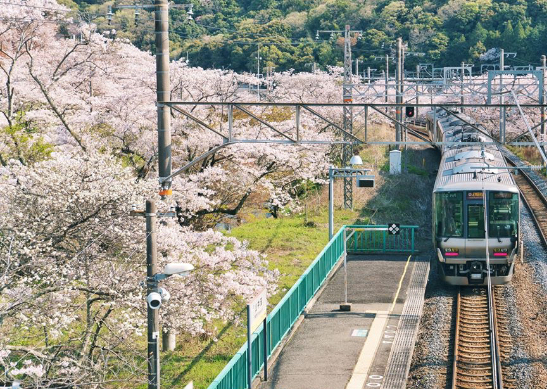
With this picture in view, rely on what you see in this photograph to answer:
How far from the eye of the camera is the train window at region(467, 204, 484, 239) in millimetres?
19016

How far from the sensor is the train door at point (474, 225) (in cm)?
1898

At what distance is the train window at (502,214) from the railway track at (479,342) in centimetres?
158

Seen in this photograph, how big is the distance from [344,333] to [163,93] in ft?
22.1

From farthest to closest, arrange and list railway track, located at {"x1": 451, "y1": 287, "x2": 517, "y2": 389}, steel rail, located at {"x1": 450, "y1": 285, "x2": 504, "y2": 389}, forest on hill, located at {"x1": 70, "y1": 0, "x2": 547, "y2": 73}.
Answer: forest on hill, located at {"x1": 70, "y1": 0, "x2": 547, "y2": 73} < railway track, located at {"x1": 451, "y1": 287, "x2": 517, "y2": 389} < steel rail, located at {"x1": 450, "y1": 285, "x2": 504, "y2": 389}

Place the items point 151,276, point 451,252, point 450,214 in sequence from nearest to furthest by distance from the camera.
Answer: point 151,276, point 451,252, point 450,214

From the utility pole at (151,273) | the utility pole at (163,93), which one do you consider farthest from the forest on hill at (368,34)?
the utility pole at (151,273)

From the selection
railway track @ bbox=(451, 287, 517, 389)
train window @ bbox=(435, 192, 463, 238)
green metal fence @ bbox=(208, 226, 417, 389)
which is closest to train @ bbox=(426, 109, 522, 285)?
train window @ bbox=(435, 192, 463, 238)

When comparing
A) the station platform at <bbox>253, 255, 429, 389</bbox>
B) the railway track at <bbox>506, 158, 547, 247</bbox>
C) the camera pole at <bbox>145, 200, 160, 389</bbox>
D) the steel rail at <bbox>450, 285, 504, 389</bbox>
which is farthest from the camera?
the railway track at <bbox>506, 158, 547, 247</bbox>

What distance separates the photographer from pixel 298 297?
16703mm

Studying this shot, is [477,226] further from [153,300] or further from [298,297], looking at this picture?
[153,300]

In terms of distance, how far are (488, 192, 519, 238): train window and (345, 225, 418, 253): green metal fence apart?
15.8 ft

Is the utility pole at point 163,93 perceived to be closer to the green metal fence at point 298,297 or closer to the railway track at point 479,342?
the green metal fence at point 298,297

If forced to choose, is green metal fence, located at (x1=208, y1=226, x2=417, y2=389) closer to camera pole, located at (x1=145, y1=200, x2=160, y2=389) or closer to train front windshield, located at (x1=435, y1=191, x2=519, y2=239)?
camera pole, located at (x1=145, y1=200, x2=160, y2=389)

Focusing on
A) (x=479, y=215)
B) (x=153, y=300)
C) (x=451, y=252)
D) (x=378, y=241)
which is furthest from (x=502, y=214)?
(x=153, y=300)
